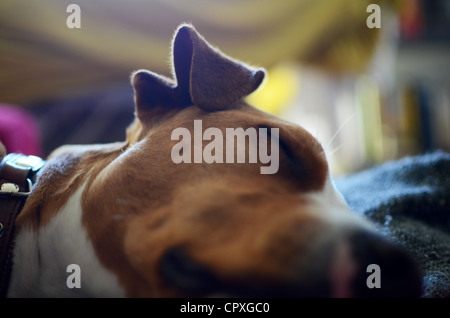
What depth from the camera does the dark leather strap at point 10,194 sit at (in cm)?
70

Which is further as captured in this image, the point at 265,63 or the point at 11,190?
the point at 265,63

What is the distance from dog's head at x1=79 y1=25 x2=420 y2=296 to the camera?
55 centimetres

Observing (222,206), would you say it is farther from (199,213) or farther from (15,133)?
(15,133)

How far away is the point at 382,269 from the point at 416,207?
0.58 metres

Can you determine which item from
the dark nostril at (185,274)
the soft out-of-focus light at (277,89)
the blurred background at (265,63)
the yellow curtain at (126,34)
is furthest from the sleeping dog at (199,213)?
the soft out-of-focus light at (277,89)

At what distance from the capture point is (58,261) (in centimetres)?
74

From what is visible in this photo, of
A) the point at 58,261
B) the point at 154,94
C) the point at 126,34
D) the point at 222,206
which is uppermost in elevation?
the point at 126,34

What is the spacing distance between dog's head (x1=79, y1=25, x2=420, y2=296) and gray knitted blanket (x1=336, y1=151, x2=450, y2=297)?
0.79 ft

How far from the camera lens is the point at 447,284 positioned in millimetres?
765

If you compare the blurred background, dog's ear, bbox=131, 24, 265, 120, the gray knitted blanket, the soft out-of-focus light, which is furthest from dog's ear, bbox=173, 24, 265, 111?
the soft out-of-focus light

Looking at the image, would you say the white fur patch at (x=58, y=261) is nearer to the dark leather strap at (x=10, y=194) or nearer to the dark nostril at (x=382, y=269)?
the dark leather strap at (x=10, y=194)

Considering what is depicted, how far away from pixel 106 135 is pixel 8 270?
80.2 inches

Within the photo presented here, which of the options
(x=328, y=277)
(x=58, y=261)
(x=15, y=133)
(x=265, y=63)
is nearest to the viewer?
(x=328, y=277)

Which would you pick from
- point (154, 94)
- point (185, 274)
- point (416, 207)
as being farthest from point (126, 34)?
point (185, 274)
